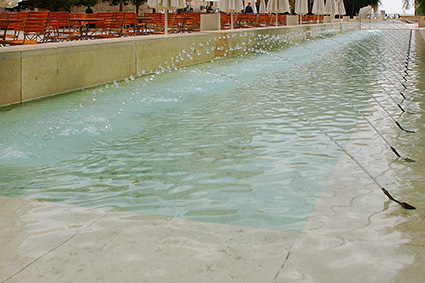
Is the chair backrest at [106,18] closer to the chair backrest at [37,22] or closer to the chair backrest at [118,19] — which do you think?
the chair backrest at [118,19]

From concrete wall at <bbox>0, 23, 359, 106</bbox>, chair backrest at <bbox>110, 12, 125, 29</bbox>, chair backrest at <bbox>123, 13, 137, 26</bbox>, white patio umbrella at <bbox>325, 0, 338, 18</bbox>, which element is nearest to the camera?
concrete wall at <bbox>0, 23, 359, 106</bbox>

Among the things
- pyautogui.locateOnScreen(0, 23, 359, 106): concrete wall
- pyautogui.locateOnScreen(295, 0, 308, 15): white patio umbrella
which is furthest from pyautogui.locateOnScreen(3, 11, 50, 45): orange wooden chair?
pyautogui.locateOnScreen(295, 0, 308, 15): white patio umbrella

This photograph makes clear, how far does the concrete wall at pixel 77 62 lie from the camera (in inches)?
286

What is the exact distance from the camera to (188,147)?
4.96m

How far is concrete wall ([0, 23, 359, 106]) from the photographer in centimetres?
726

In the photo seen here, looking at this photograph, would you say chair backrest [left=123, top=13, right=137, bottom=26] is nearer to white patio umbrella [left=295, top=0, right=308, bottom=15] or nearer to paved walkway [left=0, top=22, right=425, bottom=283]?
paved walkway [left=0, top=22, right=425, bottom=283]

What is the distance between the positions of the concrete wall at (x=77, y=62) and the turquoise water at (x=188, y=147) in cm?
23

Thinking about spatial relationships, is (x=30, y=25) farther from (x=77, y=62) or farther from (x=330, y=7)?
(x=330, y=7)

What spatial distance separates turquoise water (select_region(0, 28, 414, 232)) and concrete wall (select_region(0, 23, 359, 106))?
23cm

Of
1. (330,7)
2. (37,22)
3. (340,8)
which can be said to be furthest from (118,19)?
(340,8)

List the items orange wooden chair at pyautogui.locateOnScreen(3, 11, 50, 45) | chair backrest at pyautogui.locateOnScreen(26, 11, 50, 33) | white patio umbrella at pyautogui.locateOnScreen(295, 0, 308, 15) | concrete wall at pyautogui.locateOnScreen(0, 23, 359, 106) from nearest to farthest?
concrete wall at pyautogui.locateOnScreen(0, 23, 359, 106) < orange wooden chair at pyautogui.locateOnScreen(3, 11, 50, 45) < chair backrest at pyautogui.locateOnScreen(26, 11, 50, 33) < white patio umbrella at pyautogui.locateOnScreen(295, 0, 308, 15)

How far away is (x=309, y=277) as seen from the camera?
7.85 ft

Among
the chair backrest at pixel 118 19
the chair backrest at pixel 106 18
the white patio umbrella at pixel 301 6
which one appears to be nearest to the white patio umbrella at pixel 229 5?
the chair backrest at pixel 118 19

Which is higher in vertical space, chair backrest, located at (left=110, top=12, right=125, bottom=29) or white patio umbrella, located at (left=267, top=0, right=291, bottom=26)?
white patio umbrella, located at (left=267, top=0, right=291, bottom=26)
